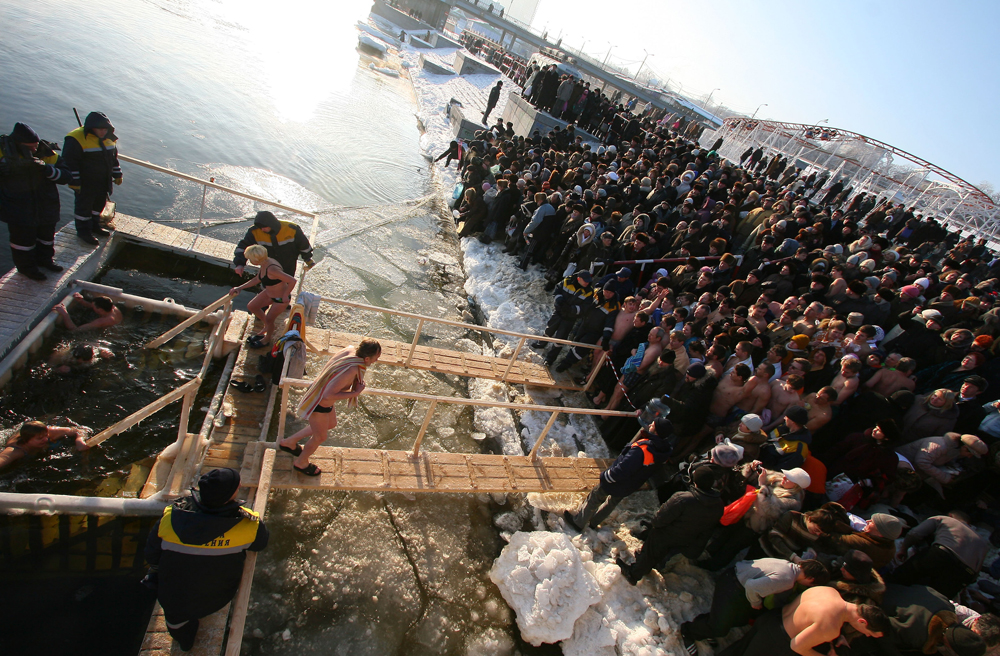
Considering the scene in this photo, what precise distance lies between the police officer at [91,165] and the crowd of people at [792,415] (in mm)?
7323

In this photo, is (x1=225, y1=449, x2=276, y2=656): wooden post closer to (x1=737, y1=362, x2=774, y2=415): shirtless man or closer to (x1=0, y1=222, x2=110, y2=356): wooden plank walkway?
(x1=0, y1=222, x2=110, y2=356): wooden plank walkway

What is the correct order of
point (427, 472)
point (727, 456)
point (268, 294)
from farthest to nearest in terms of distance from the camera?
point (268, 294), point (427, 472), point (727, 456)

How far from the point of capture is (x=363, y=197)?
13742 millimetres

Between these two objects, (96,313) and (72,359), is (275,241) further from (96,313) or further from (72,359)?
(72,359)

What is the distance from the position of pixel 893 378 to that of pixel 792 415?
205 cm

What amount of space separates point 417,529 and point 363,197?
1105cm

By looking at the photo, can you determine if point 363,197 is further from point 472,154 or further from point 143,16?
point 143,16

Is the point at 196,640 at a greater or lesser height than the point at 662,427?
lesser

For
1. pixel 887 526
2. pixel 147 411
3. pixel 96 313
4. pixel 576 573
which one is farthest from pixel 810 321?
pixel 96 313

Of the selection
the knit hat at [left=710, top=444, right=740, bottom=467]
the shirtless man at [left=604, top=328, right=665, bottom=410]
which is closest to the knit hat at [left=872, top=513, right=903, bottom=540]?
the knit hat at [left=710, top=444, right=740, bottom=467]

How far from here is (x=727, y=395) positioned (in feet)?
18.7

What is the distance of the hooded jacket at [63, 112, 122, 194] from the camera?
641 cm

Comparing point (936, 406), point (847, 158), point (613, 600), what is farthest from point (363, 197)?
point (847, 158)

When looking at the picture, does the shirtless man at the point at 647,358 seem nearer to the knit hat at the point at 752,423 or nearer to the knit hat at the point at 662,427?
the knit hat at the point at 752,423
